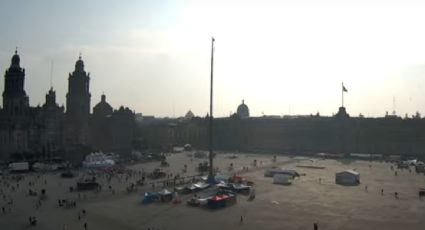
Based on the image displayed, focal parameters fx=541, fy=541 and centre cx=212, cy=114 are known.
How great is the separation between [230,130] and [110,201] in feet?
315

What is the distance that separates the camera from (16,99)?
110 meters

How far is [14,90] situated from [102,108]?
103 ft

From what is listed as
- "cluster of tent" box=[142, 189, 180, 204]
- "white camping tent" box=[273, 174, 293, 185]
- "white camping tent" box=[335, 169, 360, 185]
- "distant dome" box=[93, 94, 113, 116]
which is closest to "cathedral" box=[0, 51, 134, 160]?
"distant dome" box=[93, 94, 113, 116]

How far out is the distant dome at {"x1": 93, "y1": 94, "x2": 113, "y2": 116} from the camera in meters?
137

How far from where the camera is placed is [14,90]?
110 metres

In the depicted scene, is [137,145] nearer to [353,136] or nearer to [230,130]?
[230,130]

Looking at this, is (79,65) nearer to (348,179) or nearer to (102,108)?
(102,108)

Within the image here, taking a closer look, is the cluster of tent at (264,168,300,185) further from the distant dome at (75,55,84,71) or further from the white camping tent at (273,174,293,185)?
the distant dome at (75,55,84,71)

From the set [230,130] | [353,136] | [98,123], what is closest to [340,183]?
[353,136]

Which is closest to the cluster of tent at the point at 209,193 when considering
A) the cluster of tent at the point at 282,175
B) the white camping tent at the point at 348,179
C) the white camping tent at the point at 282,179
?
the white camping tent at the point at 282,179

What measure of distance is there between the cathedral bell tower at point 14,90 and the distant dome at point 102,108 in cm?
2672

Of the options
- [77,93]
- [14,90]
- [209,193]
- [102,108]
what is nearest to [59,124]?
[77,93]

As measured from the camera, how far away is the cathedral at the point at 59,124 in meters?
106

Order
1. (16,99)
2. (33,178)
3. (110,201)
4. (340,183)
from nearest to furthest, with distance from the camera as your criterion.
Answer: (110,201) → (340,183) → (33,178) → (16,99)
